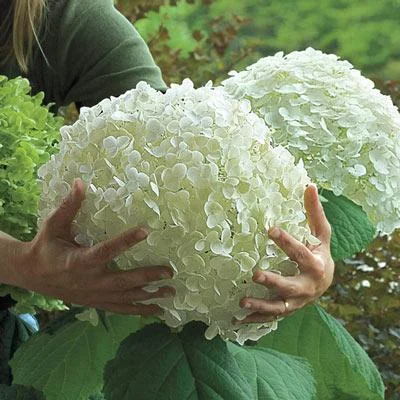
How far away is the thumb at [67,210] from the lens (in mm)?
834

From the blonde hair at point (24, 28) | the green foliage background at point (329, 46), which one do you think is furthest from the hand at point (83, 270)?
the green foliage background at point (329, 46)

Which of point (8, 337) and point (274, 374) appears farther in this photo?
point (8, 337)

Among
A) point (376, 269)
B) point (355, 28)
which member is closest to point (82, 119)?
point (376, 269)

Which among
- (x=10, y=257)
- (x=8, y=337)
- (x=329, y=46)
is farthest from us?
(x=329, y=46)

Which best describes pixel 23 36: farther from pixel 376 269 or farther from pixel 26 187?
pixel 376 269

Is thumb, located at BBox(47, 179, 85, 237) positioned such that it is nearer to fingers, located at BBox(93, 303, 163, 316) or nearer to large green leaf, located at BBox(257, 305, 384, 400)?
fingers, located at BBox(93, 303, 163, 316)

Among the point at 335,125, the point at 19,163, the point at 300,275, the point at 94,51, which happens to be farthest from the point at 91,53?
the point at 300,275

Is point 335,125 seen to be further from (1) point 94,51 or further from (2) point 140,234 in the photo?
(1) point 94,51

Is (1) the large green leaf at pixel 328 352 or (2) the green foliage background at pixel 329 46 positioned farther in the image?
(2) the green foliage background at pixel 329 46

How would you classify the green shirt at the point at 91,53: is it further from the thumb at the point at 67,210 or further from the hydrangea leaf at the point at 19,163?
the thumb at the point at 67,210

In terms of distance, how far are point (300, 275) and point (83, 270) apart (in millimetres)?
190

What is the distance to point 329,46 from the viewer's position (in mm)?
2893

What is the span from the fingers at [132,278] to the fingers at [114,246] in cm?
2

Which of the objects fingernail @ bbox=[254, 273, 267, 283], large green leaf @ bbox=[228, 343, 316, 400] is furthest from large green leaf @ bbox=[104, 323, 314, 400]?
fingernail @ bbox=[254, 273, 267, 283]
